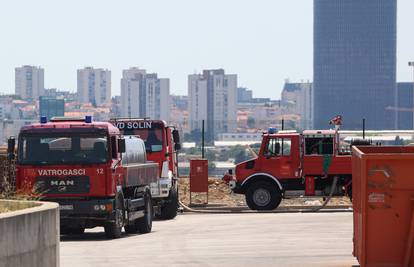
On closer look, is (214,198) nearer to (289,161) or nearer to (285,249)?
(289,161)

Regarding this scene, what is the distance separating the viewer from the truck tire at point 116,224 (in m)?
27.2

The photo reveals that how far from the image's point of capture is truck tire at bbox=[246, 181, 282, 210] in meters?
39.8

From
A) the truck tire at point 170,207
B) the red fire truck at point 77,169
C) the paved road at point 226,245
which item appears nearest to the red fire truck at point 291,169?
the truck tire at point 170,207

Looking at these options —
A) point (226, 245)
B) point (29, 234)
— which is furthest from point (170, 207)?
point (29, 234)

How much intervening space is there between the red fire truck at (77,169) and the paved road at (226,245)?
0.55 metres

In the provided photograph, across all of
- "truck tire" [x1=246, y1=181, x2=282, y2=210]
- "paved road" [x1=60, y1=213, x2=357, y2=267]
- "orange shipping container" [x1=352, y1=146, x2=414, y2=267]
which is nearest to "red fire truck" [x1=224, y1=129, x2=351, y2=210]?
"truck tire" [x1=246, y1=181, x2=282, y2=210]

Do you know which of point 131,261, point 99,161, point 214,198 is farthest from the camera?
point 214,198

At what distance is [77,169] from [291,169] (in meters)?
13.8

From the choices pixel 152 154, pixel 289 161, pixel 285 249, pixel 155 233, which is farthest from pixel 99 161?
pixel 289 161

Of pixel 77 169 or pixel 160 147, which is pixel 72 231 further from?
pixel 160 147

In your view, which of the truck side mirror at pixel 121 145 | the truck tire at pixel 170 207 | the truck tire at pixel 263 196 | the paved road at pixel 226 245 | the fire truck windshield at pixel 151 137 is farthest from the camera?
the truck tire at pixel 263 196

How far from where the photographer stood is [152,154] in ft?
116

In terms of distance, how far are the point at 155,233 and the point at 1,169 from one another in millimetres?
8249

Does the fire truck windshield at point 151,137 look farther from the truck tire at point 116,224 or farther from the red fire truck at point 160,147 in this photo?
the truck tire at point 116,224
